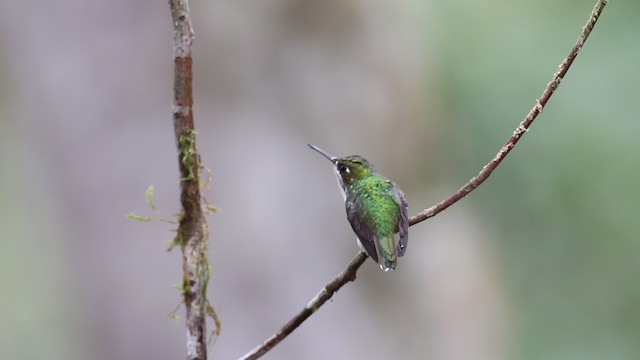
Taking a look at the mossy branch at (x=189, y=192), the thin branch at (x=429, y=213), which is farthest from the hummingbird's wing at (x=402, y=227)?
the mossy branch at (x=189, y=192)

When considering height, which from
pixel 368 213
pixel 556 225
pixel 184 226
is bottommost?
pixel 556 225

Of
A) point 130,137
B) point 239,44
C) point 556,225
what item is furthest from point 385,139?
point 556,225

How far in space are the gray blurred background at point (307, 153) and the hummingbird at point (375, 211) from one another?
219cm

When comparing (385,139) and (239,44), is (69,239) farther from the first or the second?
(385,139)

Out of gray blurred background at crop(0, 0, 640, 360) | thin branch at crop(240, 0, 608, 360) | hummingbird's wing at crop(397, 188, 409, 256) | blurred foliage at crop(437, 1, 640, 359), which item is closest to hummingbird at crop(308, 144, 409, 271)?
hummingbird's wing at crop(397, 188, 409, 256)

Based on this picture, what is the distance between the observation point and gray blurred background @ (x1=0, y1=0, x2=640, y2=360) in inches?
217

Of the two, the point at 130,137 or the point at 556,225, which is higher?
the point at 130,137

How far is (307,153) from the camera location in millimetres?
6129

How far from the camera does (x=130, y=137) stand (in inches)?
219

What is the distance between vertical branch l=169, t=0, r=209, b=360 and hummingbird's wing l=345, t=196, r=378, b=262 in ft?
1.63

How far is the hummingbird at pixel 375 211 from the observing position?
2.69 metres

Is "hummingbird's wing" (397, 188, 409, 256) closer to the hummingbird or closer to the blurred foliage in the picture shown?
the hummingbird

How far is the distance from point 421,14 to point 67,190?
4278 millimetres

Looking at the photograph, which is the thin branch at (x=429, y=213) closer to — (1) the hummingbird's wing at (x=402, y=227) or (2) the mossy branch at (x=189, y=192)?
(2) the mossy branch at (x=189, y=192)
